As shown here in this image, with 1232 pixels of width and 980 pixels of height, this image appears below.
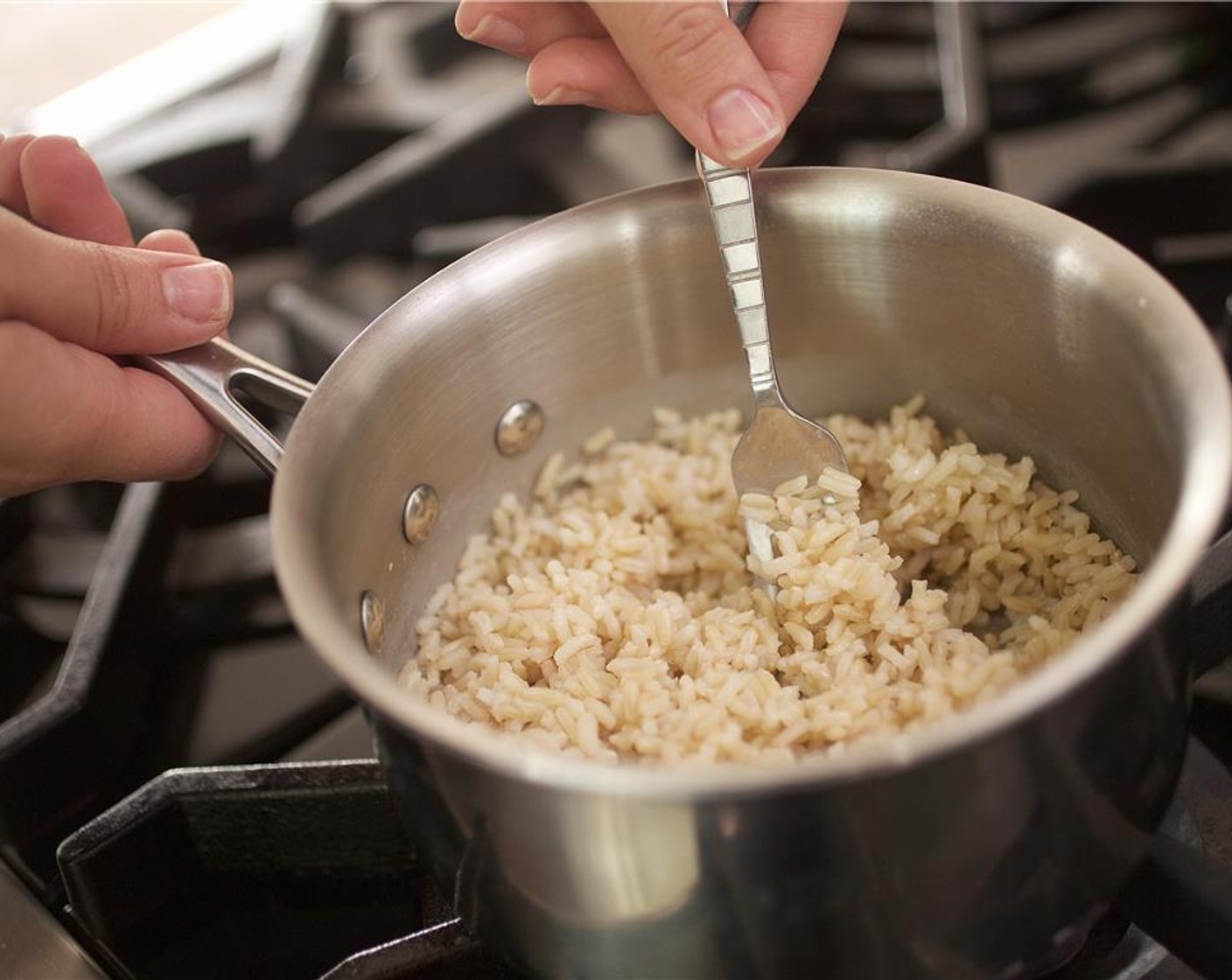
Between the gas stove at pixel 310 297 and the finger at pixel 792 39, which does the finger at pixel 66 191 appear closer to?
the gas stove at pixel 310 297

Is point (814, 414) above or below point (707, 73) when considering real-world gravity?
below

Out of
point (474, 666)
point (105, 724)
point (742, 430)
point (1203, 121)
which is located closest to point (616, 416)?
point (742, 430)

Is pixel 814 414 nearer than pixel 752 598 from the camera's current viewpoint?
No

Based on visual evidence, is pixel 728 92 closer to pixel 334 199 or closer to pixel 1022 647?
pixel 1022 647

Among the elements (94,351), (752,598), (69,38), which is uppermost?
(94,351)

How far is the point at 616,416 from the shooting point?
96 cm

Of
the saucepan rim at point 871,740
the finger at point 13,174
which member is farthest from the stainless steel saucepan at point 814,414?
the finger at point 13,174

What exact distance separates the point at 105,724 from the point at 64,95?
1005mm

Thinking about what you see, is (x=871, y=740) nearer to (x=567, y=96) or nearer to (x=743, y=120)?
(x=743, y=120)

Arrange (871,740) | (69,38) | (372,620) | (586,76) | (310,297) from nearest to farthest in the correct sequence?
(871,740), (372,620), (586,76), (310,297), (69,38)

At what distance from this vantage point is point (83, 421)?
31.1 inches

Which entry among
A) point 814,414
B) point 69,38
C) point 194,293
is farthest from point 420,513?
point 69,38

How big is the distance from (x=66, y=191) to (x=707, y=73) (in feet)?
1.56

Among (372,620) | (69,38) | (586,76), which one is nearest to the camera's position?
(372,620)
